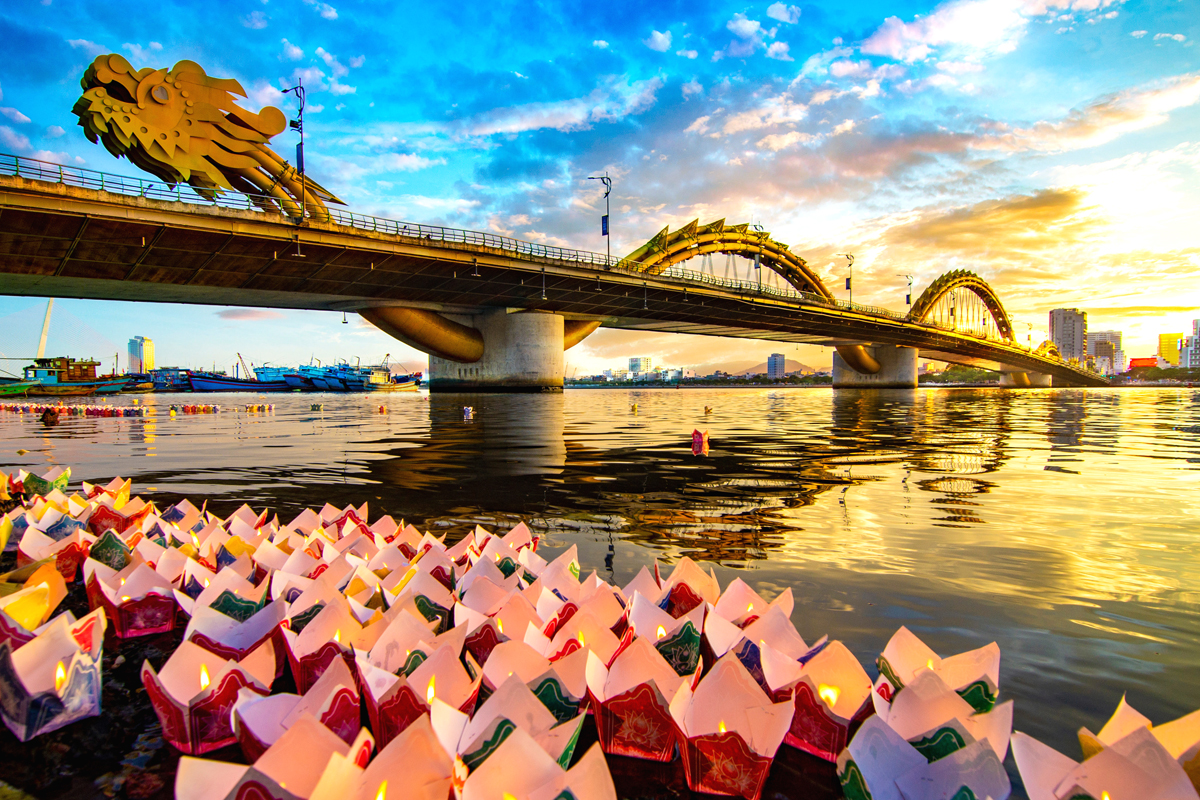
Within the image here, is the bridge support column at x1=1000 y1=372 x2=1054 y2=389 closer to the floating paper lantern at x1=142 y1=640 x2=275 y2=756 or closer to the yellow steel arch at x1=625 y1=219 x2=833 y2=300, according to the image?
the yellow steel arch at x1=625 y1=219 x2=833 y2=300

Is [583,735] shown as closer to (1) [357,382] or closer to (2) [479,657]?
(2) [479,657]

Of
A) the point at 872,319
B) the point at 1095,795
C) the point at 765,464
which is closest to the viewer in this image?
the point at 1095,795

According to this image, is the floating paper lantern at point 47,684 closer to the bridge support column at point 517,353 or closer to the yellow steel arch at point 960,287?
the bridge support column at point 517,353

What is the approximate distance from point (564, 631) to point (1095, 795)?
2.16 m

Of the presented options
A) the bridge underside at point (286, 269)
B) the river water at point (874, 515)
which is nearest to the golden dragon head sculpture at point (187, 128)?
the bridge underside at point (286, 269)

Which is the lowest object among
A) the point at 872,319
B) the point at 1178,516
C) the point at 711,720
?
the point at 1178,516

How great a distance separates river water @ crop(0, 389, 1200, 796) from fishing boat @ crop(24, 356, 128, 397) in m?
94.3

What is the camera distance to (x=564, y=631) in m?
3.06

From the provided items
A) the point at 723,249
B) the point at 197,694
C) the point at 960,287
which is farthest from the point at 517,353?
the point at 960,287

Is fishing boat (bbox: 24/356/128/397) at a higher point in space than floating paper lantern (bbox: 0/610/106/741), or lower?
higher

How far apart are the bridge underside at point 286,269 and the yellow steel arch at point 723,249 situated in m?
13.3

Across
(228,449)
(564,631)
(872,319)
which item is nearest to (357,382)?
Answer: (872,319)

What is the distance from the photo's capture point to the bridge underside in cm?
3816

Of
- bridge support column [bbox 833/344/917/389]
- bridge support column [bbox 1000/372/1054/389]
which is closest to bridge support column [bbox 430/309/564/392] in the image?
bridge support column [bbox 833/344/917/389]
